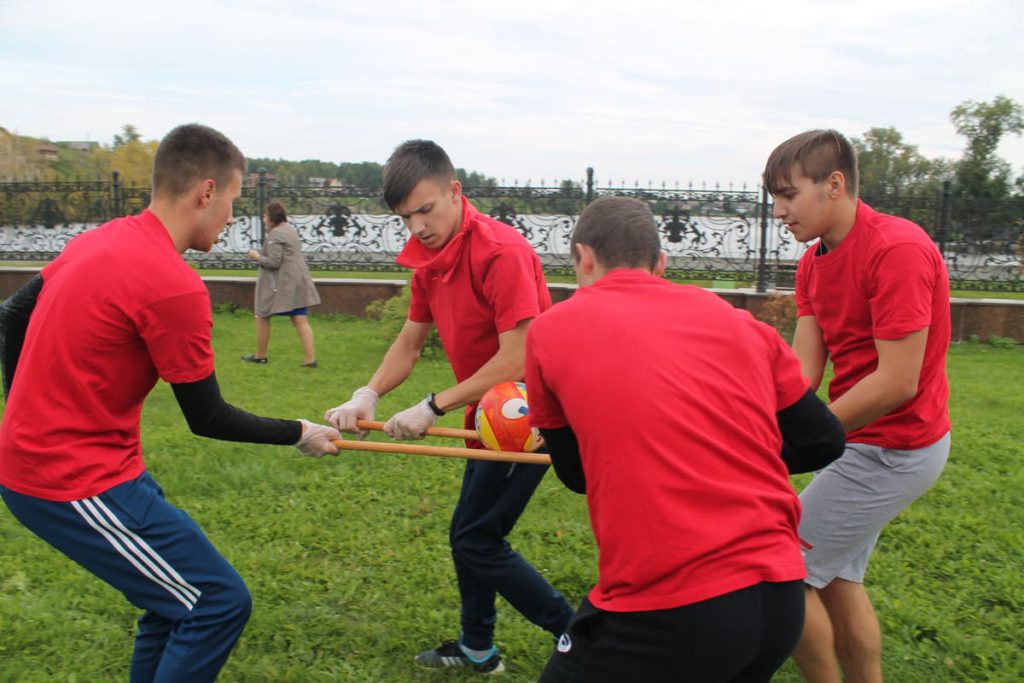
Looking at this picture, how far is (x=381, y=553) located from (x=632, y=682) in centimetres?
300

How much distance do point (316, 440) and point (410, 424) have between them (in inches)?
14.6

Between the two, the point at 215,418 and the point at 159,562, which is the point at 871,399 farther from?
the point at 159,562

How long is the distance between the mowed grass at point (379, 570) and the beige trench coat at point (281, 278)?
3.27 meters

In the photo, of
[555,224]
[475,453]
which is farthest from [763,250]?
[475,453]

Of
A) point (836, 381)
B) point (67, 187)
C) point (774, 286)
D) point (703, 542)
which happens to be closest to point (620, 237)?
point (703, 542)

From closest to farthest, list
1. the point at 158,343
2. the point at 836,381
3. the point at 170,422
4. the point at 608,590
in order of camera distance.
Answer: the point at 608,590, the point at 158,343, the point at 836,381, the point at 170,422

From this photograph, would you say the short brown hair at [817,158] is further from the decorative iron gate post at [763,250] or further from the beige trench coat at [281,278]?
the decorative iron gate post at [763,250]

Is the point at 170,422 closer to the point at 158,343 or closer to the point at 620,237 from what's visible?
the point at 158,343

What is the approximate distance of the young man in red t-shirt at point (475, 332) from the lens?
133 inches

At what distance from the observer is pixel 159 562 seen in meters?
2.74

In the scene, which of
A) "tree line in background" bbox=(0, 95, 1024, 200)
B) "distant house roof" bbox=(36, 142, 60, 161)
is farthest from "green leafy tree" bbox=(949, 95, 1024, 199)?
"distant house roof" bbox=(36, 142, 60, 161)

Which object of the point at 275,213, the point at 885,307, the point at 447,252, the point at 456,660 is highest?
the point at 275,213

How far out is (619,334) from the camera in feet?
6.88

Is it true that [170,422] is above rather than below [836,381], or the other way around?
below
